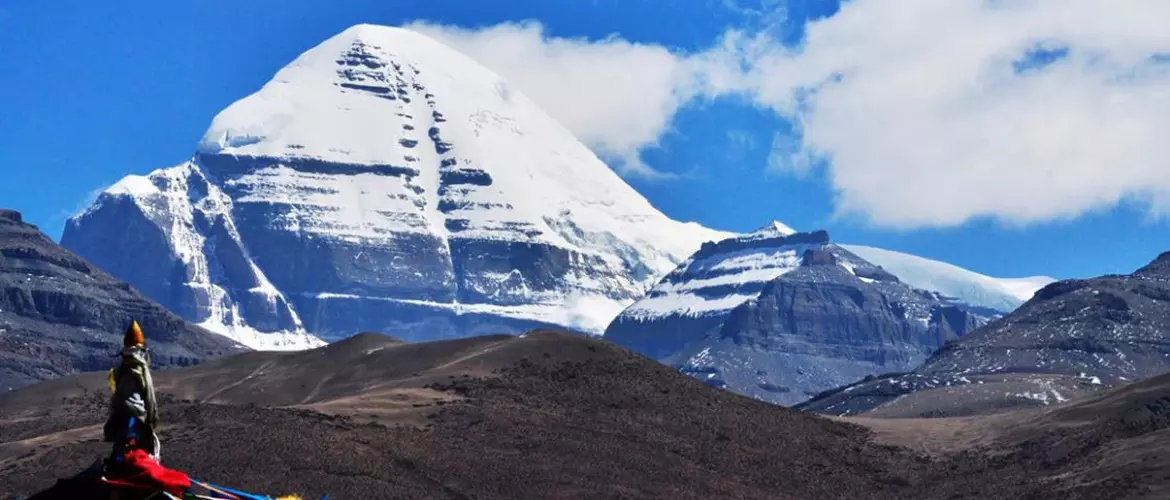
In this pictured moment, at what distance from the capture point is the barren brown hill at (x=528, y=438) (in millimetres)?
130875

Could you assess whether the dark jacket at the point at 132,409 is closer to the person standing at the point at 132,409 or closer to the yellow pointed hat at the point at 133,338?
the person standing at the point at 132,409

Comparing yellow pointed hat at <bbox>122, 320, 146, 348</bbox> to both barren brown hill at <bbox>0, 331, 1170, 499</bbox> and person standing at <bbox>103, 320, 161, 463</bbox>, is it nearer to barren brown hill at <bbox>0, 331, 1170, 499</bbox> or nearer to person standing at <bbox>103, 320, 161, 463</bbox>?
person standing at <bbox>103, 320, 161, 463</bbox>

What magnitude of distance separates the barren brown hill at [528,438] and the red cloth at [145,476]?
9309cm

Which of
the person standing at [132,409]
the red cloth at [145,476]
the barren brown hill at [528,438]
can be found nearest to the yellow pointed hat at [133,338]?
the person standing at [132,409]

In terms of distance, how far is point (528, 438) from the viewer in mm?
146875

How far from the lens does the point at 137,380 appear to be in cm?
2252

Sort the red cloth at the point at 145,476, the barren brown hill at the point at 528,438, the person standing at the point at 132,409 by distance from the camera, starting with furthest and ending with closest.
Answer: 1. the barren brown hill at the point at 528,438
2. the person standing at the point at 132,409
3. the red cloth at the point at 145,476

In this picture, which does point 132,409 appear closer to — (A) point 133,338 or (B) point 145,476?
(B) point 145,476

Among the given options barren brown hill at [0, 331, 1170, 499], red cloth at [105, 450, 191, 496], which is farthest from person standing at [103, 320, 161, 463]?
barren brown hill at [0, 331, 1170, 499]

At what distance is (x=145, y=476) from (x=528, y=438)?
412 feet

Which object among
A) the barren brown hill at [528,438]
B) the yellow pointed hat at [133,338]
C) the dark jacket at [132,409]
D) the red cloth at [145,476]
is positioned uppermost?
the barren brown hill at [528,438]

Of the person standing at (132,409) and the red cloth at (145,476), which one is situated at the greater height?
the person standing at (132,409)

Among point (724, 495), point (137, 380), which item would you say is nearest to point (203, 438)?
point (724, 495)

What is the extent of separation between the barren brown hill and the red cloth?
9309cm
